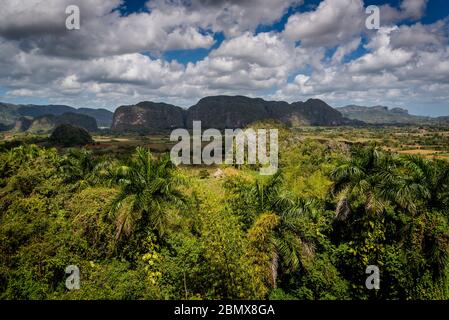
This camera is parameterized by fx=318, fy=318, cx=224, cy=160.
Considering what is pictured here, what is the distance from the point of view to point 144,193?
46.9 feet

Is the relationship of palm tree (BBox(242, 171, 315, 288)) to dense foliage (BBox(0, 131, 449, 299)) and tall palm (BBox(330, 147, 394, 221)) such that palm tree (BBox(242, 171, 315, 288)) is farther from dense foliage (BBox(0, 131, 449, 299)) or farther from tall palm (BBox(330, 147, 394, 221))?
tall palm (BBox(330, 147, 394, 221))

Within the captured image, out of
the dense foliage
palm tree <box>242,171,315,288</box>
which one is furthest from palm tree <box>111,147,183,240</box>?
palm tree <box>242,171,315,288</box>

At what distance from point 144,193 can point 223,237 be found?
5057 millimetres

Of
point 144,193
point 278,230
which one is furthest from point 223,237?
point 278,230

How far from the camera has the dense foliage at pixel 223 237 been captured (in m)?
11.5

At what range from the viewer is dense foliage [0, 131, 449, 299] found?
37.7 feet

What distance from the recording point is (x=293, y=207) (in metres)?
16.0

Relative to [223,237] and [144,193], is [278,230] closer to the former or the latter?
[223,237]

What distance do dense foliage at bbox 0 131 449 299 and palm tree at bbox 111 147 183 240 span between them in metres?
0.05

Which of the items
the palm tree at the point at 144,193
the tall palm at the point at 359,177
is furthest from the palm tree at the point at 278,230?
the palm tree at the point at 144,193

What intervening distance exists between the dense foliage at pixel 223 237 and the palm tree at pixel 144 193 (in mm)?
48

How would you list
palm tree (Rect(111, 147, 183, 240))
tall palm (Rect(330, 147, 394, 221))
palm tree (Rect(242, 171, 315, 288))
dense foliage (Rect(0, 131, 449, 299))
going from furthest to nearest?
1. tall palm (Rect(330, 147, 394, 221))
2. palm tree (Rect(242, 171, 315, 288))
3. palm tree (Rect(111, 147, 183, 240))
4. dense foliage (Rect(0, 131, 449, 299))
